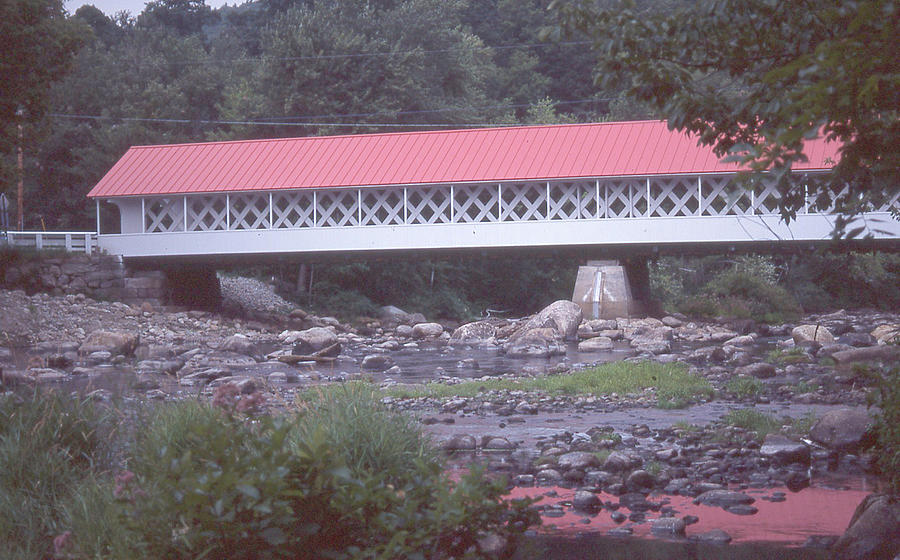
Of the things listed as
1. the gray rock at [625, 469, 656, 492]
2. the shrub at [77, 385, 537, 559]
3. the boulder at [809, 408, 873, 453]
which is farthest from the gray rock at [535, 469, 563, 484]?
the shrub at [77, 385, 537, 559]

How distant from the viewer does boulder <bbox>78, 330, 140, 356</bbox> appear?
60.3ft

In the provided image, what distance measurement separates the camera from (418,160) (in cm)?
2502

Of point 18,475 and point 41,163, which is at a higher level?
point 41,163

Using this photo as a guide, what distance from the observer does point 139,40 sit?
151 feet

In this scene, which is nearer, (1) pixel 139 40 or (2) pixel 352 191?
(2) pixel 352 191

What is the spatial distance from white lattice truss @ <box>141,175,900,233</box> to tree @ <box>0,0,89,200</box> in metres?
6.75

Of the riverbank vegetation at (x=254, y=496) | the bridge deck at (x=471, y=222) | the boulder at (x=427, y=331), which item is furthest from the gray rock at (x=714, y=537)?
the boulder at (x=427, y=331)

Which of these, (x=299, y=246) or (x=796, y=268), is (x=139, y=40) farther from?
(x=796, y=268)

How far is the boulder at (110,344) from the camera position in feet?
60.3

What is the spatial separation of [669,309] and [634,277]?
3.53m

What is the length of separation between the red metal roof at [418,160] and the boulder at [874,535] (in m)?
17.7

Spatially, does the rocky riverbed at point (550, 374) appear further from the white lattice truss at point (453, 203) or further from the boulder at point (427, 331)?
the white lattice truss at point (453, 203)

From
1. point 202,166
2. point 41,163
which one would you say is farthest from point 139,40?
point 202,166

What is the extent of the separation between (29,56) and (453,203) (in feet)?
33.9
